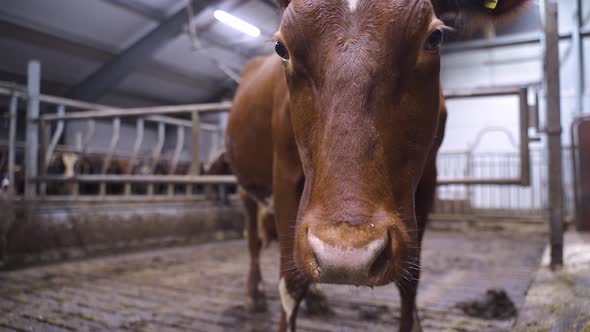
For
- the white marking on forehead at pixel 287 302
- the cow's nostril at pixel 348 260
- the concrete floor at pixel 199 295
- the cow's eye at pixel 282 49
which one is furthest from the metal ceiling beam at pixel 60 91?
the cow's nostril at pixel 348 260

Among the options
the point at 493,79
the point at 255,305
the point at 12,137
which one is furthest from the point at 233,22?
the point at 255,305

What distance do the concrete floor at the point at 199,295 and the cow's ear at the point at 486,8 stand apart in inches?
46.0

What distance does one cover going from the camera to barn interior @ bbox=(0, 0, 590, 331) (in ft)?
8.54

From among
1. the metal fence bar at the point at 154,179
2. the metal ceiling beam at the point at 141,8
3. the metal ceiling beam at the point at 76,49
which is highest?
the metal ceiling beam at the point at 141,8

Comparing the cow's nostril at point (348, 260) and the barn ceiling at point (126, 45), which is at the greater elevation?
the barn ceiling at point (126, 45)

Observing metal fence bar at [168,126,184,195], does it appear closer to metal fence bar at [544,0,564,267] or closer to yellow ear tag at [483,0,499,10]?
metal fence bar at [544,0,564,267]

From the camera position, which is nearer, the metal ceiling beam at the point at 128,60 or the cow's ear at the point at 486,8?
the cow's ear at the point at 486,8

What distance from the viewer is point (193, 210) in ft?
20.5

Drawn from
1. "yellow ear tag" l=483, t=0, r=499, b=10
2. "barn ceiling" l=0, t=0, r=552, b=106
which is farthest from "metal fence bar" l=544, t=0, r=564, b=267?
"barn ceiling" l=0, t=0, r=552, b=106

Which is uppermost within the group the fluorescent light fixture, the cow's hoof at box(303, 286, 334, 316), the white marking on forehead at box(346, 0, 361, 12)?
the fluorescent light fixture

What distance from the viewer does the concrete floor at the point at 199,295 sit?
2.47 meters

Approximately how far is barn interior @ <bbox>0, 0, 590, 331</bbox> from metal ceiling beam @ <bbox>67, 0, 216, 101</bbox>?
42 millimetres

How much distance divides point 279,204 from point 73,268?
3.07 m

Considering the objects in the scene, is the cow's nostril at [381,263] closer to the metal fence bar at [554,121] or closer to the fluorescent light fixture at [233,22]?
the metal fence bar at [554,121]
